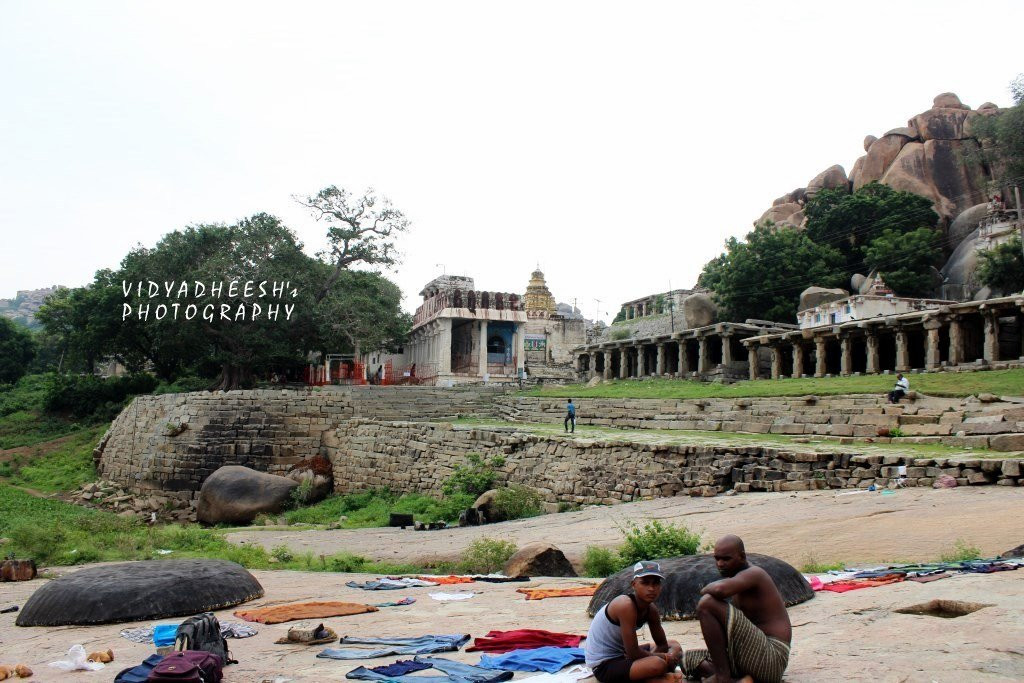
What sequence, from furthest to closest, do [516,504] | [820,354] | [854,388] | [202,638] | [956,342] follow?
[820,354] → [956,342] → [854,388] → [516,504] → [202,638]

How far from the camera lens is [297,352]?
128ft

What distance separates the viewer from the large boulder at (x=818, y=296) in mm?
41188

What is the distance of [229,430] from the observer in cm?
2605

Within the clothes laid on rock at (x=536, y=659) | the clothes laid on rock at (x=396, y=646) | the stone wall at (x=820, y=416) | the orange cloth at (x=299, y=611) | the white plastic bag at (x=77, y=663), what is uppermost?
the stone wall at (x=820, y=416)

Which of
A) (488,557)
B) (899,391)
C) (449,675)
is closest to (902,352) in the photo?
(899,391)

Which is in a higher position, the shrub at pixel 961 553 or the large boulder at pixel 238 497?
the shrub at pixel 961 553

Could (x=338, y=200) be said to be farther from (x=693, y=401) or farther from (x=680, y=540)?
(x=680, y=540)

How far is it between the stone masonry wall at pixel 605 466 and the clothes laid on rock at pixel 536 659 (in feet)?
29.3

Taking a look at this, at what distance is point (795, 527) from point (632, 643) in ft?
21.1

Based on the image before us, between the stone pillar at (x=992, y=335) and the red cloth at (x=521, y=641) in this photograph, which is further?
the stone pillar at (x=992, y=335)

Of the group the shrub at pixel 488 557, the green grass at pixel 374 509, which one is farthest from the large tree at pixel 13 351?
the shrub at pixel 488 557

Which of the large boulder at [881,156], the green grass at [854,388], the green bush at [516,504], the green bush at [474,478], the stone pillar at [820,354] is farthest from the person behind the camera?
the large boulder at [881,156]

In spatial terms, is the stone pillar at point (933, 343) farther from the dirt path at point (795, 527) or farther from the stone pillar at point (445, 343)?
the stone pillar at point (445, 343)

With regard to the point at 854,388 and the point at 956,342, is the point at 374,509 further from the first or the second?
the point at 956,342
